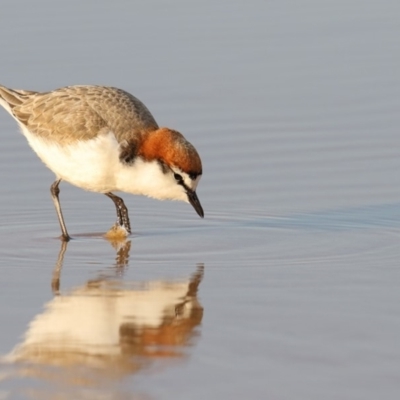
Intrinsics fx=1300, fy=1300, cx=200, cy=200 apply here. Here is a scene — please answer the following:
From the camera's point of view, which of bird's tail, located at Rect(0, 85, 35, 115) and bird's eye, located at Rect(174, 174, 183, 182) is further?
bird's tail, located at Rect(0, 85, 35, 115)

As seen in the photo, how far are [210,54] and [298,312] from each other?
7.42m

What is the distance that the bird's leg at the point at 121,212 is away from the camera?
10344mm

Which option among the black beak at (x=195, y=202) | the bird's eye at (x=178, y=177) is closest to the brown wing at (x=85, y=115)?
the bird's eye at (x=178, y=177)

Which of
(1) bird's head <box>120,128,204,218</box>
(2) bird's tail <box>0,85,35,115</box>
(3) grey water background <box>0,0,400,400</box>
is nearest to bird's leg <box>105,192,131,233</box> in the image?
(3) grey water background <box>0,0,400,400</box>

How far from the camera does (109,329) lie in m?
7.87

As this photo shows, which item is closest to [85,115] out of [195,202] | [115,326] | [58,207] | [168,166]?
[58,207]

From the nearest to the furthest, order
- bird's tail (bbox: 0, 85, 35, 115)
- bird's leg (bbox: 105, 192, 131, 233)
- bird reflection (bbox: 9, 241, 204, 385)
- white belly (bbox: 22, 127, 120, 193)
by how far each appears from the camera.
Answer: bird reflection (bbox: 9, 241, 204, 385) → white belly (bbox: 22, 127, 120, 193) → bird's leg (bbox: 105, 192, 131, 233) → bird's tail (bbox: 0, 85, 35, 115)

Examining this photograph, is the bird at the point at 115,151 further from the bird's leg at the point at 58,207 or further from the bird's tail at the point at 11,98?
the bird's tail at the point at 11,98

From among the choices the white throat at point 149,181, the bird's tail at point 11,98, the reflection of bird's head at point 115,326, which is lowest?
the reflection of bird's head at point 115,326

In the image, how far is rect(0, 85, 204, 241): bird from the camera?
33.1 feet

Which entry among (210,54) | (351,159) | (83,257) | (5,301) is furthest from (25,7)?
(5,301)

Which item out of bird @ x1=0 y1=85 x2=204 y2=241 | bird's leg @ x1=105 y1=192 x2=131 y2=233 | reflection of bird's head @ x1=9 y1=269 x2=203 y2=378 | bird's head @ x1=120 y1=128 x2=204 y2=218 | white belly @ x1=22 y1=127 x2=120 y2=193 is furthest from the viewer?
bird's leg @ x1=105 y1=192 x2=131 y2=233

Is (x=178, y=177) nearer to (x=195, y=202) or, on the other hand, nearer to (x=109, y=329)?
(x=195, y=202)

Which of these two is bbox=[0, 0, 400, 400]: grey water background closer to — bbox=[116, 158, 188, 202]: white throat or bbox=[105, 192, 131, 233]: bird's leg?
bbox=[105, 192, 131, 233]: bird's leg
